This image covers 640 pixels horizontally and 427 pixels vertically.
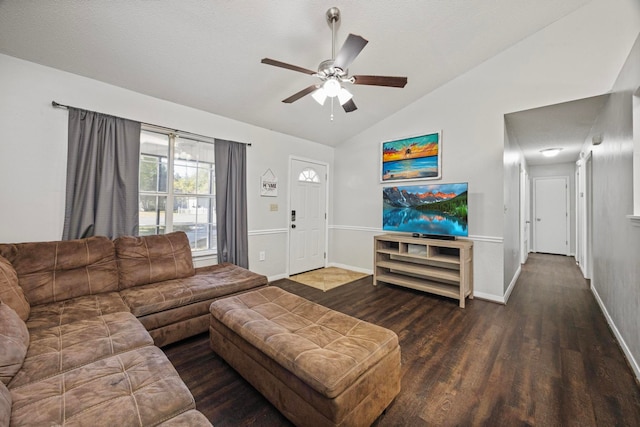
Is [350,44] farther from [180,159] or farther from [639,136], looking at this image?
[180,159]

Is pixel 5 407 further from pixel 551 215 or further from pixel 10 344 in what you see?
pixel 551 215

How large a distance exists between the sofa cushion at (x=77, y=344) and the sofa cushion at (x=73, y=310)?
0.37 feet

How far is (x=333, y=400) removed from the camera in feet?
3.98

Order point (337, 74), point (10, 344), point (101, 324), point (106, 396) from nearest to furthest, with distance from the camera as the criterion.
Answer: point (106, 396) < point (10, 344) < point (101, 324) < point (337, 74)

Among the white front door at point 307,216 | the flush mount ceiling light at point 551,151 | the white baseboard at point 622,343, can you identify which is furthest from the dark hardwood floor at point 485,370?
the flush mount ceiling light at point 551,151

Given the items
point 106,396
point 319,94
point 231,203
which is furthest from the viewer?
point 231,203

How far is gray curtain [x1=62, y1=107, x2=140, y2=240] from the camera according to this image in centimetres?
250

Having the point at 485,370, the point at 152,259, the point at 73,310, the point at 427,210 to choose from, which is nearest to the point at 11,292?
the point at 73,310

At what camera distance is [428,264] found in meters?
3.92

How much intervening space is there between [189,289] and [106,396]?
1.36 m

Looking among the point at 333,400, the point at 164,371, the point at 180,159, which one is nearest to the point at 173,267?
the point at 180,159

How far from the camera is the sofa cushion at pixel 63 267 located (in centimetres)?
203

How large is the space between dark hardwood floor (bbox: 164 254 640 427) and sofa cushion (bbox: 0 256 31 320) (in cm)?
101

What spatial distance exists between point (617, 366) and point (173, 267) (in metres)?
3.96
